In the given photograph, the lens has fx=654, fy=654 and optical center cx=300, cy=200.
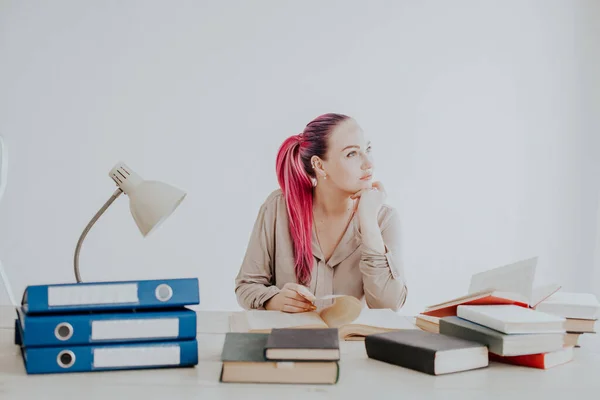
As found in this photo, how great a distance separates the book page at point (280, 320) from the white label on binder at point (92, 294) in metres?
0.32

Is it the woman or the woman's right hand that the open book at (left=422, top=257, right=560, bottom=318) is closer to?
the woman's right hand

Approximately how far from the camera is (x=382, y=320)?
4.84 ft

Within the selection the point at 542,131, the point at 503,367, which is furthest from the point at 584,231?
the point at 503,367

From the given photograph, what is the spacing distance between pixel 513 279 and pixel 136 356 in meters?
0.84

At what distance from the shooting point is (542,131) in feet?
11.5

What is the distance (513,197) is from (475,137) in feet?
1.26

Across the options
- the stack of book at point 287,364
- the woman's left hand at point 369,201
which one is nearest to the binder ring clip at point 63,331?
the stack of book at point 287,364

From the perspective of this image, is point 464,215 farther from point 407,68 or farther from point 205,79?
point 205,79

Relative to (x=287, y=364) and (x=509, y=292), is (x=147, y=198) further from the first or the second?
(x=509, y=292)

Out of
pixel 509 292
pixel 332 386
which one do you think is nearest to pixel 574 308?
pixel 509 292

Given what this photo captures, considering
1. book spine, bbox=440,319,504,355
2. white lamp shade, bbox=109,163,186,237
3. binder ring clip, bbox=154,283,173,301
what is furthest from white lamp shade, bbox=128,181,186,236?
book spine, bbox=440,319,504,355

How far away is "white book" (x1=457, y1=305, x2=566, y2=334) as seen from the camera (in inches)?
45.1

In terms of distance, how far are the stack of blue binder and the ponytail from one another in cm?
99

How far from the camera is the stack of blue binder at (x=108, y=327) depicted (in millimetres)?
1069
